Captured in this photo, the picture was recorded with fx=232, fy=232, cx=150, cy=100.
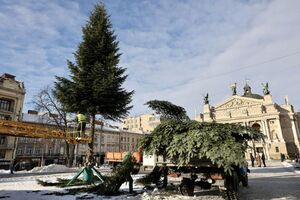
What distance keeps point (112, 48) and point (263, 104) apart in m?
65.2

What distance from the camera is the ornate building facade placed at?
65363 mm

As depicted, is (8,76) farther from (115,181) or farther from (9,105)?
(115,181)

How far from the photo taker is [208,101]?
81.9 meters

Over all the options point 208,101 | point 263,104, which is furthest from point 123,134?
point 263,104

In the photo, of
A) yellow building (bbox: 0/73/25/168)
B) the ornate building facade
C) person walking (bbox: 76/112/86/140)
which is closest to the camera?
person walking (bbox: 76/112/86/140)

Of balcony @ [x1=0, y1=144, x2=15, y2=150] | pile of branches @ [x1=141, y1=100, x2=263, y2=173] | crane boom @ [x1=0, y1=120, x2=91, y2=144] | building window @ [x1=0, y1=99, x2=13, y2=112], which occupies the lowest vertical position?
pile of branches @ [x1=141, y1=100, x2=263, y2=173]

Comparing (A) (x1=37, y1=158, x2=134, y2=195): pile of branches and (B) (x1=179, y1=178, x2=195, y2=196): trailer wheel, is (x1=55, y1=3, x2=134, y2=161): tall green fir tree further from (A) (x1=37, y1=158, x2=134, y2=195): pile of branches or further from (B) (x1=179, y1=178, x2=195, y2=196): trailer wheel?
(B) (x1=179, y1=178, x2=195, y2=196): trailer wheel

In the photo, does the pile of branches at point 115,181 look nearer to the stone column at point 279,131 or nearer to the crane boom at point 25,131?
the crane boom at point 25,131

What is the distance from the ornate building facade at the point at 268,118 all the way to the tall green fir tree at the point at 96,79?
53.2m

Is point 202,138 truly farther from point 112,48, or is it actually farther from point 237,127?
point 112,48

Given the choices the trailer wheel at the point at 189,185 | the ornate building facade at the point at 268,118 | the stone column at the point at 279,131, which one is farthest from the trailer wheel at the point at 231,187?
the stone column at the point at 279,131

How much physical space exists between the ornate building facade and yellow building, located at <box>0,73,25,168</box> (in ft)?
177

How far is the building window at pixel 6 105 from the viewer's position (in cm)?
4397

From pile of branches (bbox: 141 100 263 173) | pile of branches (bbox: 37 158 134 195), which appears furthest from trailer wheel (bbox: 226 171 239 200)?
pile of branches (bbox: 37 158 134 195)
